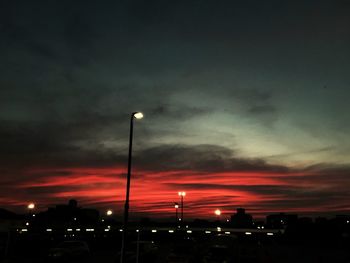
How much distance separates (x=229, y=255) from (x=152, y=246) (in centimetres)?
821

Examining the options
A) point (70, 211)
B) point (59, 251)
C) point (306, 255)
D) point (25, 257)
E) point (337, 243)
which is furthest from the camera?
point (70, 211)

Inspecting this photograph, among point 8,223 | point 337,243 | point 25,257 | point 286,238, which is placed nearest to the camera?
point 8,223

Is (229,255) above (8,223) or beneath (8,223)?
beneath

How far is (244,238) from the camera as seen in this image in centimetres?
6669

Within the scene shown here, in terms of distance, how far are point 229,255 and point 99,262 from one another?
12.0 m

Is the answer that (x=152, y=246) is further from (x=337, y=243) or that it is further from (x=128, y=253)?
(x=337, y=243)

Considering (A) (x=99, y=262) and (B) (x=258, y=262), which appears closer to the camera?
(B) (x=258, y=262)

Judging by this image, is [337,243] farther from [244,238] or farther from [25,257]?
[25,257]

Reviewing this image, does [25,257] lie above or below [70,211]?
below

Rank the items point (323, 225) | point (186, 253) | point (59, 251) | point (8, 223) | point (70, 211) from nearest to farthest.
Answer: point (8, 223)
point (186, 253)
point (59, 251)
point (323, 225)
point (70, 211)

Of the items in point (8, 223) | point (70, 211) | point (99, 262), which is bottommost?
point (99, 262)

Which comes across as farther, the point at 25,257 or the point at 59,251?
the point at 25,257

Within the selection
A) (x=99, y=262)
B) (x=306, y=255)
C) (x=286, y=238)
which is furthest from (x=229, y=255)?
(x=286, y=238)

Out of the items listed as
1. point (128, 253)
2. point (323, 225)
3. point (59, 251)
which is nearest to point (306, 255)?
point (128, 253)
